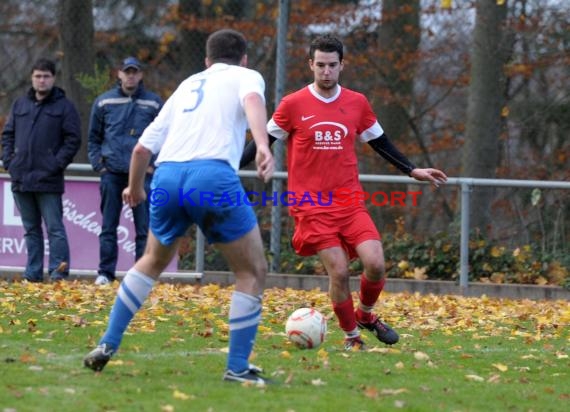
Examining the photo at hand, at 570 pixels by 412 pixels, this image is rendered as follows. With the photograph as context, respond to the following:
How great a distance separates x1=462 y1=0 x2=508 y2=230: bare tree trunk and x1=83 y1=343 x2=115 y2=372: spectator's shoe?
11.4 metres

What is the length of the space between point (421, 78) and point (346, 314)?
42.1 feet

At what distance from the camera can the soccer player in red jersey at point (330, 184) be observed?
8789 mm

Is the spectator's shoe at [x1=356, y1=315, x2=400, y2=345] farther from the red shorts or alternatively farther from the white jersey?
the white jersey

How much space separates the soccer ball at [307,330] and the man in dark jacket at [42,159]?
583 cm

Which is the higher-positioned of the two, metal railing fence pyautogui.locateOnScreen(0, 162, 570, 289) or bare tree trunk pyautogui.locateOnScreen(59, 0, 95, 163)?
bare tree trunk pyautogui.locateOnScreen(59, 0, 95, 163)

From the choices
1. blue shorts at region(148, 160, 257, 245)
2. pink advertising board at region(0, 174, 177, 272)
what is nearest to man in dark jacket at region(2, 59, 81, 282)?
pink advertising board at region(0, 174, 177, 272)

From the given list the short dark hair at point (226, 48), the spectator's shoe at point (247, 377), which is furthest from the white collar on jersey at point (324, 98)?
the spectator's shoe at point (247, 377)

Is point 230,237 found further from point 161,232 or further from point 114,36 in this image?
point 114,36

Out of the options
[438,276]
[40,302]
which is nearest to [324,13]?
[438,276]

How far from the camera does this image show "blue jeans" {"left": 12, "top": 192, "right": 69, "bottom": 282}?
1355cm

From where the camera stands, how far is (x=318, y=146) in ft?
29.0

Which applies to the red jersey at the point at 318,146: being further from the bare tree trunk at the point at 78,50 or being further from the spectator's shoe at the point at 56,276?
the bare tree trunk at the point at 78,50

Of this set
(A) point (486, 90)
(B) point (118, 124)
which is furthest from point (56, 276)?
(A) point (486, 90)

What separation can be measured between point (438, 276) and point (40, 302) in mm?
6147
